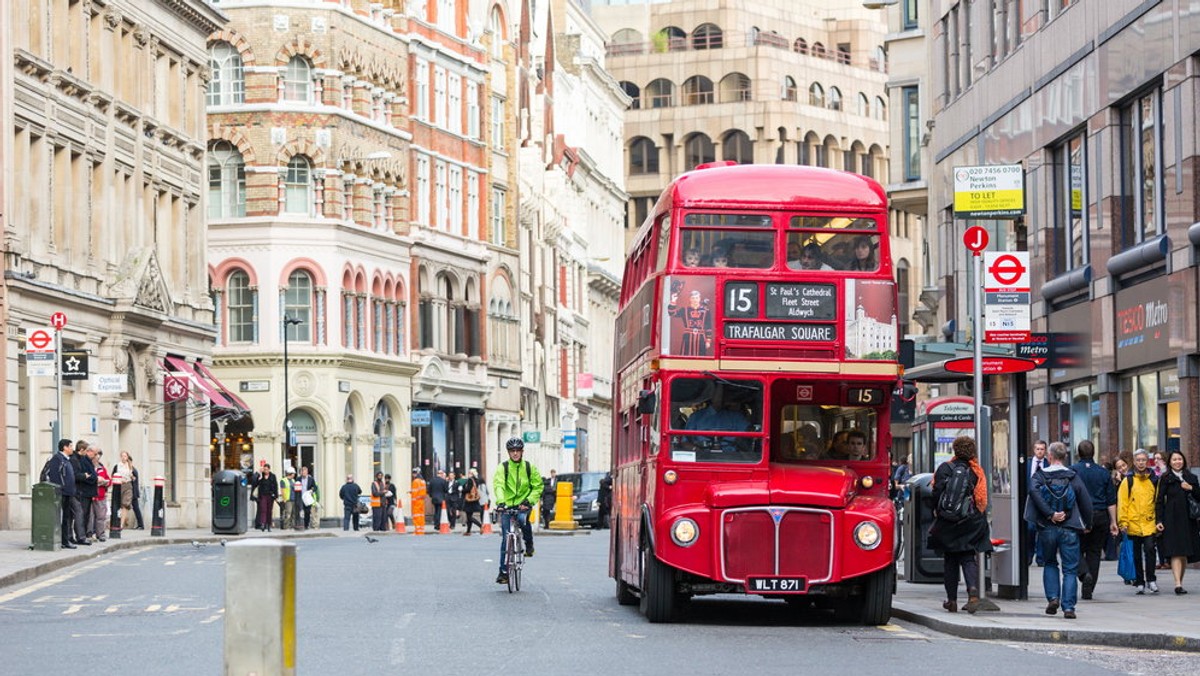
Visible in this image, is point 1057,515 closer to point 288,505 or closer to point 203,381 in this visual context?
point 203,381

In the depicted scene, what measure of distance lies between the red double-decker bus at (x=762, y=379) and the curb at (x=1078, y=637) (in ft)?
3.72

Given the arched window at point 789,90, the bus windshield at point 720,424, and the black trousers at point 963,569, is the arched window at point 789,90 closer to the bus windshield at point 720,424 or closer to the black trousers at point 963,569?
the black trousers at point 963,569

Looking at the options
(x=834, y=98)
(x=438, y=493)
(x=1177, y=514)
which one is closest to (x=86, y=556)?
(x=1177, y=514)

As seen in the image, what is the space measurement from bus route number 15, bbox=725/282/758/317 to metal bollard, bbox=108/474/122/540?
24744 millimetres

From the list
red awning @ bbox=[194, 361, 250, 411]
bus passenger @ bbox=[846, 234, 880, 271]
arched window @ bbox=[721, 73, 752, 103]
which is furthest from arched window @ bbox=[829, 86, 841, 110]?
bus passenger @ bbox=[846, 234, 880, 271]

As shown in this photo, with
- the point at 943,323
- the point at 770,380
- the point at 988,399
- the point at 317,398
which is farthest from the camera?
the point at 317,398

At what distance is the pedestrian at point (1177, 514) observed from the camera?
86.9 feet

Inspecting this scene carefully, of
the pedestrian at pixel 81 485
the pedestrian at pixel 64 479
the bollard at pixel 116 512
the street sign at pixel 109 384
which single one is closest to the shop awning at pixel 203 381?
the bollard at pixel 116 512

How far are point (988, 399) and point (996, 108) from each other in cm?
566

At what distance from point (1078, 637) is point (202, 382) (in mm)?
43533

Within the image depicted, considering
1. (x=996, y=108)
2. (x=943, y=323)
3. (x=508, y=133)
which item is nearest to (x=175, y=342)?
(x=943, y=323)

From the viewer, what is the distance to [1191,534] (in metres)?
26.8

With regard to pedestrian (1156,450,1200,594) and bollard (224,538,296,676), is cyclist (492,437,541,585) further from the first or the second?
bollard (224,538,296,676)

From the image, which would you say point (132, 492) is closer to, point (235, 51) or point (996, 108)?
point (996, 108)
